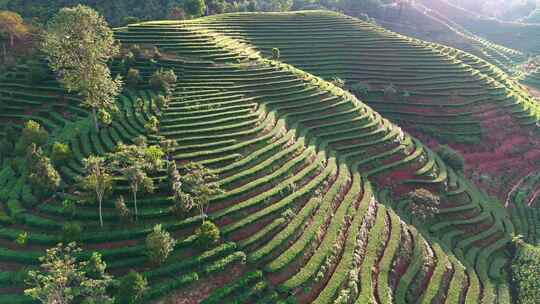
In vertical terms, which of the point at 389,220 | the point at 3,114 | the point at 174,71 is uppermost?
the point at 174,71

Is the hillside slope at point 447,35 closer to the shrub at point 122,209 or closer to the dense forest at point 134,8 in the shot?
the dense forest at point 134,8

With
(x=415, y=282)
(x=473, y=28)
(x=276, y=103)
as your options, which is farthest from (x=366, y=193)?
(x=473, y=28)

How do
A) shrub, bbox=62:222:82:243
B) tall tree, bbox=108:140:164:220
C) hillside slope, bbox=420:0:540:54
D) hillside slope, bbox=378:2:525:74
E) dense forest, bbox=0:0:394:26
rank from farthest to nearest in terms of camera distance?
hillside slope, bbox=420:0:540:54
hillside slope, bbox=378:2:525:74
dense forest, bbox=0:0:394:26
tall tree, bbox=108:140:164:220
shrub, bbox=62:222:82:243

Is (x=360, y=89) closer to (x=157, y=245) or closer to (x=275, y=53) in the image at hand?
(x=275, y=53)

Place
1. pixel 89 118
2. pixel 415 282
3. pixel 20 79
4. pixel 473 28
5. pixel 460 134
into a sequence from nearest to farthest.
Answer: pixel 415 282 → pixel 89 118 → pixel 20 79 → pixel 460 134 → pixel 473 28

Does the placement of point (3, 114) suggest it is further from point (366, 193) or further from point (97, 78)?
point (366, 193)

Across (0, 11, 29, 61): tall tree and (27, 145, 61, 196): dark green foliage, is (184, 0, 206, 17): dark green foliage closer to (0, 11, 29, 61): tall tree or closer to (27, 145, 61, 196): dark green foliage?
(0, 11, 29, 61): tall tree

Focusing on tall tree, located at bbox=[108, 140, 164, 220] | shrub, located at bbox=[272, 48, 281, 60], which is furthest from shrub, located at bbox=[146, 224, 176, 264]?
shrub, located at bbox=[272, 48, 281, 60]
